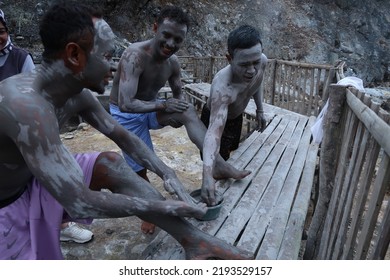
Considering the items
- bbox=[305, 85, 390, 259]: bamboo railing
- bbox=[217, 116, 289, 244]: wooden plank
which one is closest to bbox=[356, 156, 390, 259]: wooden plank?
bbox=[305, 85, 390, 259]: bamboo railing

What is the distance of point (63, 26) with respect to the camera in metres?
1.35

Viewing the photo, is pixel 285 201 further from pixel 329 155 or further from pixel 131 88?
pixel 131 88

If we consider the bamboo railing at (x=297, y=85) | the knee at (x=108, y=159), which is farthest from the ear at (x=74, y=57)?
the bamboo railing at (x=297, y=85)

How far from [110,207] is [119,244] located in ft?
5.30

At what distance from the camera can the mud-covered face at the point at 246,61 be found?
254 cm

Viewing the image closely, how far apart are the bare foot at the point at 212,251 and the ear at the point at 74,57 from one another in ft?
3.44

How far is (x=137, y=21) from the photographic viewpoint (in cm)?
1304

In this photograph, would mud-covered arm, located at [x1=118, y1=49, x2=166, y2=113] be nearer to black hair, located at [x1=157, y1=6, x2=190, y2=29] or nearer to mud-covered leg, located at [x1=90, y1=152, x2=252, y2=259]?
black hair, located at [x1=157, y1=6, x2=190, y2=29]

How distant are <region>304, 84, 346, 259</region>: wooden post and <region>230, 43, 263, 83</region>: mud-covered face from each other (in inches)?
28.4

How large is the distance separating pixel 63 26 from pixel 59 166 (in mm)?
609

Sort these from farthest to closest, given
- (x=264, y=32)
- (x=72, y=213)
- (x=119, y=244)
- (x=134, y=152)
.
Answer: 1. (x=264, y=32)
2. (x=119, y=244)
3. (x=134, y=152)
4. (x=72, y=213)

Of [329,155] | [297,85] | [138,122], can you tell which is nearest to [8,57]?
[138,122]

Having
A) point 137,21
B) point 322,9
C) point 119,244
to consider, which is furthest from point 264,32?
point 119,244

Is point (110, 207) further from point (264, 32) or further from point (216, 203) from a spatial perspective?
point (264, 32)
